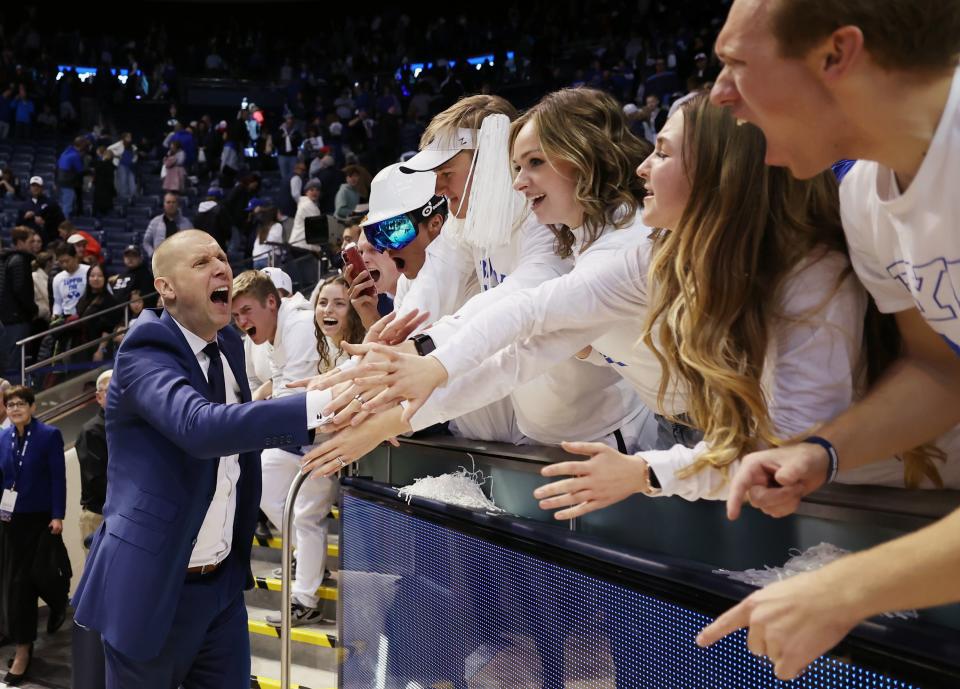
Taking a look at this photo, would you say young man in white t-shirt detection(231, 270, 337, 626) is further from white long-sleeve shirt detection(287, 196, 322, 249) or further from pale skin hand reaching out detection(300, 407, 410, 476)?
white long-sleeve shirt detection(287, 196, 322, 249)

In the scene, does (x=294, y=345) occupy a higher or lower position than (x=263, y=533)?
higher

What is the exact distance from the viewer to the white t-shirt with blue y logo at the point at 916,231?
Answer: 4.16 ft

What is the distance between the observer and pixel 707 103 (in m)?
1.79

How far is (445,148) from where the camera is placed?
2994 mm

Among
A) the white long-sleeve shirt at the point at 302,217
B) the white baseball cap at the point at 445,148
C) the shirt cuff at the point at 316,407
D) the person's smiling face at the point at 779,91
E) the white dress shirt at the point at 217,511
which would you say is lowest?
the white long-sleeve shirt at the point at 302,217

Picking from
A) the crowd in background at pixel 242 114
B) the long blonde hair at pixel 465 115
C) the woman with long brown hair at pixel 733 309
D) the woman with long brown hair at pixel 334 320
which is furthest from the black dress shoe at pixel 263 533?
the woman with long brown hair at pixel 733 309

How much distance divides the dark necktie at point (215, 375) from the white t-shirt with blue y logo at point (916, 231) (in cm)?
227

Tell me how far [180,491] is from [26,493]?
4.30 meters

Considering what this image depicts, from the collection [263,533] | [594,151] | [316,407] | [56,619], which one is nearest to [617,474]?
[594,151]

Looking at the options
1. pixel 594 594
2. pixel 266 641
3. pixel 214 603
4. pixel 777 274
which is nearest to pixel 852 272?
pixel 777 274

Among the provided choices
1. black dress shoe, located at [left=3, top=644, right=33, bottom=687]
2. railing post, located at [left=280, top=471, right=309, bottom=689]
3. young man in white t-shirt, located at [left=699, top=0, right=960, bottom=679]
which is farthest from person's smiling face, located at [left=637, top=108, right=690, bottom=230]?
black dress shoe, located at [left=3, top=644, right=33, bottom=687]

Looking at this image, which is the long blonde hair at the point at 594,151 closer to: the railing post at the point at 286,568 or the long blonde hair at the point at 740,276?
the long blonde hair at the point at 740,276

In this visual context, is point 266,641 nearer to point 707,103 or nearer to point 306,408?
point 306,408

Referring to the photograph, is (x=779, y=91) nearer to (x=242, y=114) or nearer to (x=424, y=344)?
(x=424, y=344)
